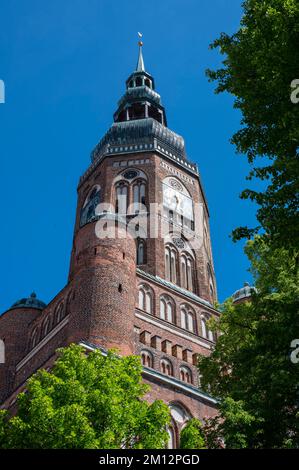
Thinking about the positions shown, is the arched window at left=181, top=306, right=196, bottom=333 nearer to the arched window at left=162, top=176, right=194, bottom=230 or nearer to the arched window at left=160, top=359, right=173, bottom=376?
the arched window at left=160, top=359, right=173, bottom=376

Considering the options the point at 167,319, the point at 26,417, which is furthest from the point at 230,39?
the point at 167,319

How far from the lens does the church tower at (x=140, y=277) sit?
23.1 metres

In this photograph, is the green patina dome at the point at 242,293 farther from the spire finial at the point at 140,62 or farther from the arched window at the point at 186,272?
the spire finial at the point at 140,62

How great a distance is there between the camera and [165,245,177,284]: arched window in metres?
30.4

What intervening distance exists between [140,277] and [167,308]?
1946mm

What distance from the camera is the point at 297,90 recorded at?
10047mm

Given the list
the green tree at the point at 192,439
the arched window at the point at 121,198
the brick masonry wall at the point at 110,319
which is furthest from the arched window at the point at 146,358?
the arched window at the point at 121,198

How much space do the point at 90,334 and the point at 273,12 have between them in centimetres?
1471

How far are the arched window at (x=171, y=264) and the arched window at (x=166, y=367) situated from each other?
6354 mm

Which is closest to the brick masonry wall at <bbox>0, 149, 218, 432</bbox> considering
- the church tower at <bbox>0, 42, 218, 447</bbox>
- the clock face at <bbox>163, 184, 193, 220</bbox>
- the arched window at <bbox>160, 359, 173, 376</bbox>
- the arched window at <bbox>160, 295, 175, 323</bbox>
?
the church tower at <bbox>0, 42, 218, 447</bbox>

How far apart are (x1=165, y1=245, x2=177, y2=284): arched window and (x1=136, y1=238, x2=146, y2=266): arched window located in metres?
1.26

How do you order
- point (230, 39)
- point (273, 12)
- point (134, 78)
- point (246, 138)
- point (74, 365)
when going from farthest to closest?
point (134, 78) < point (74, 365) < point (230, 39) < point (246, 138) < point (273, 12)

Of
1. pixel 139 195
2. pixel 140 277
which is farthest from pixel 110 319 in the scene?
pixel 139 195
